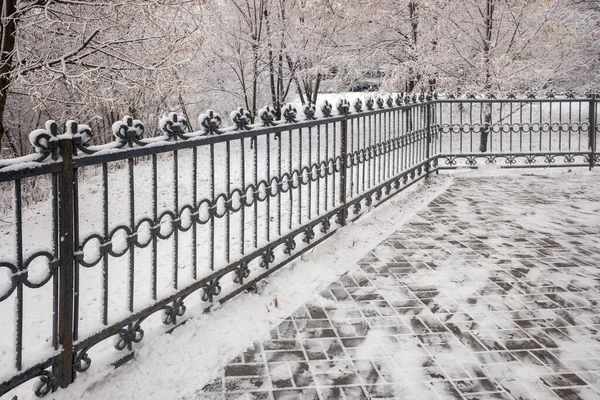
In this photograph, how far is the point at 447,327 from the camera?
416 cm

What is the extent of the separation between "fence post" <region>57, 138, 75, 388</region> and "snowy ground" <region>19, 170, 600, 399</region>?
0.59 feet

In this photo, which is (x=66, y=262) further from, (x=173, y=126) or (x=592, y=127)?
(x=592, y=127)

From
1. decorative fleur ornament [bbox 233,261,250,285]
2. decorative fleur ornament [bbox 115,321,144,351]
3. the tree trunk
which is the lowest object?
decorative fleur ornament [bbox 115,321,144,351]

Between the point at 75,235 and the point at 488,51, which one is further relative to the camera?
the point at 488,51

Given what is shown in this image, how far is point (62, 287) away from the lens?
10.1 ft

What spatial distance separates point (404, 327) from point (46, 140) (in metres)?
2.90

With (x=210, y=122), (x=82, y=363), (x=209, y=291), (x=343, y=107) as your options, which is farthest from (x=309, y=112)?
(x=82, y=363)

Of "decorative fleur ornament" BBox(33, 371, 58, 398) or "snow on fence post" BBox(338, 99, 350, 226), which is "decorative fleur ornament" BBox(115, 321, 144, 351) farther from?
"snow on fence post" BBox(338, 99, 350, 226)

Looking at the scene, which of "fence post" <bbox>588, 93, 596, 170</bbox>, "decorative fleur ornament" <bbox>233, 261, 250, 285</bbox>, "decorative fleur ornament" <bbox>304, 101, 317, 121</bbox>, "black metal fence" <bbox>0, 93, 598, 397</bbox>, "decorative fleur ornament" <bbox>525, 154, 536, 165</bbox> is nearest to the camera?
"black metal fence" <bbox>0, 93, 598, 397</bbox>

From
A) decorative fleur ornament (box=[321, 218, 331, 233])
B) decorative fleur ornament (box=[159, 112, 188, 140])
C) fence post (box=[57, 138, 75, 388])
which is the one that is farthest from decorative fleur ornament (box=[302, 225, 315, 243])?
fence post (box=[57, 138, 75, 388])

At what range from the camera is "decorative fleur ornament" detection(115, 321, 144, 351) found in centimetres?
357

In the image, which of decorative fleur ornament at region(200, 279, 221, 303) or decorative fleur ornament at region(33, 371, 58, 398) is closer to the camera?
decorative fleur ornament at region(33, 371, 58, 398)

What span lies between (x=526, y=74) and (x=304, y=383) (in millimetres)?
15608

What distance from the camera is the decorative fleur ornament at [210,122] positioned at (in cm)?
417
